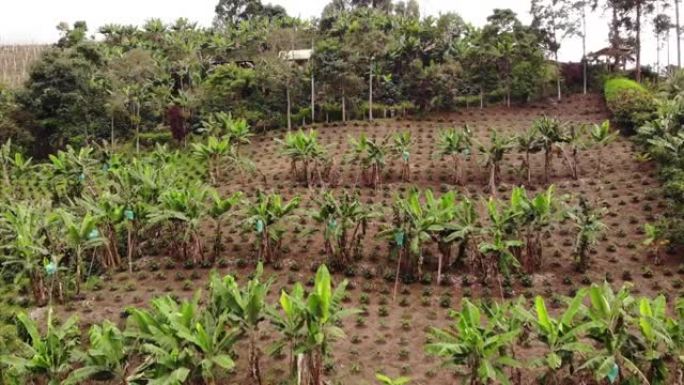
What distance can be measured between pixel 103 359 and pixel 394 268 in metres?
8.64

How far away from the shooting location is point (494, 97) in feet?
113

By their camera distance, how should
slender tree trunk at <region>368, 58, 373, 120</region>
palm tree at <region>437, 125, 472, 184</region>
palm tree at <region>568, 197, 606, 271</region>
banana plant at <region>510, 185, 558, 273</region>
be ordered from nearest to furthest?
banana plant at <region>510, 185, 558, 273</region>
palm tree at <region>568, 197, 606, 271</region>
palm tree at <region>437, 125, 472, 184</region>
slender tree trunk at <region>368, 58, 373, 120</region>

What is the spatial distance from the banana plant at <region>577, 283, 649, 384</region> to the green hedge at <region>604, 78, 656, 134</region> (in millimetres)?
19097

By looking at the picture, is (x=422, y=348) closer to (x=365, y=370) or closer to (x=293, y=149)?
(x=365, y=370)

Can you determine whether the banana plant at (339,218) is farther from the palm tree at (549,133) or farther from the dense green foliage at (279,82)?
the dense green foliage at (279,82)

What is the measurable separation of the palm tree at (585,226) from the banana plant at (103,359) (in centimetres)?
1131

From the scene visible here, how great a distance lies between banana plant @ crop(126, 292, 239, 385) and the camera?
8945mm

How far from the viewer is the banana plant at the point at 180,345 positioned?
8945mm

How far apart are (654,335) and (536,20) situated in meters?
29.8

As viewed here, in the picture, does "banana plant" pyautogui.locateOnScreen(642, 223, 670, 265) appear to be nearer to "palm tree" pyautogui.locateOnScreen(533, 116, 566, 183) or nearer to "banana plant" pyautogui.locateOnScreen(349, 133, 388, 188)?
"palm tree" pyautogui.locateOnScreen(533, 116, 566, 183)

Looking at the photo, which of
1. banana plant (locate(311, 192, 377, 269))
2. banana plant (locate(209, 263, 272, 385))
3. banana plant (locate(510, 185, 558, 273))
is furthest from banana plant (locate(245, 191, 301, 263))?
banana plant (locate(510, 185, 558, 273))

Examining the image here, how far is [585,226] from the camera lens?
14773mm

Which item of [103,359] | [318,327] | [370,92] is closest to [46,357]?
[103,359]

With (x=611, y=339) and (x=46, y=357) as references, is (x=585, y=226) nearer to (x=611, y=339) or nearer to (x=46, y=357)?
(x=611, y=339)
